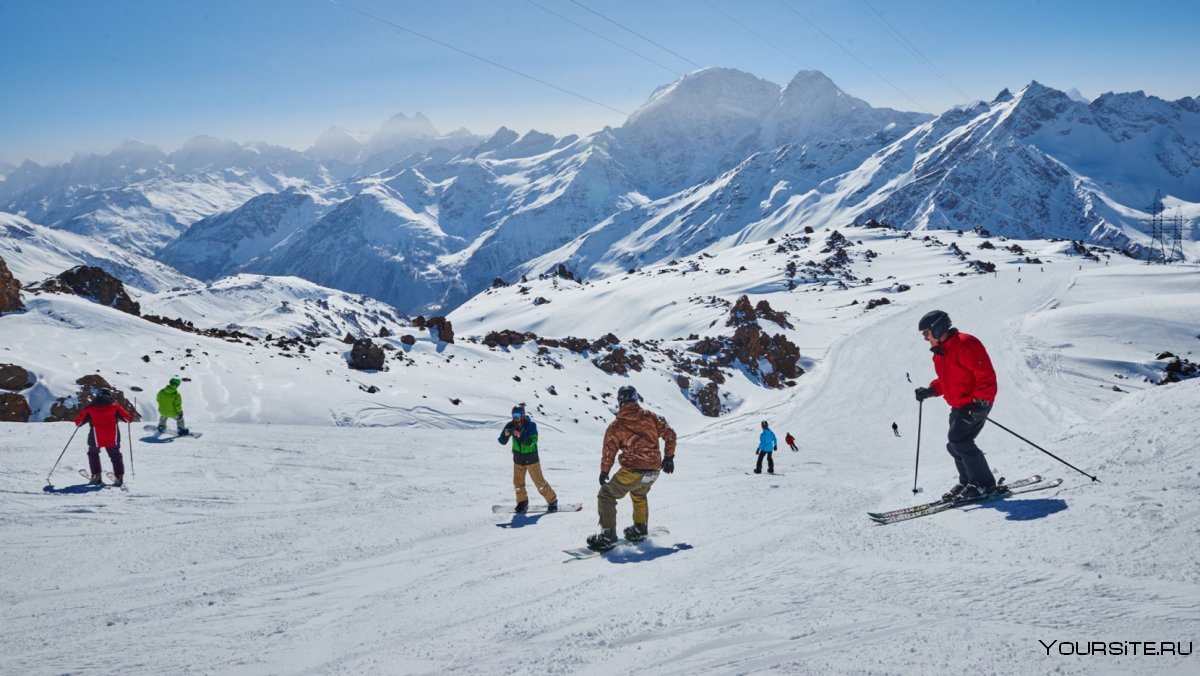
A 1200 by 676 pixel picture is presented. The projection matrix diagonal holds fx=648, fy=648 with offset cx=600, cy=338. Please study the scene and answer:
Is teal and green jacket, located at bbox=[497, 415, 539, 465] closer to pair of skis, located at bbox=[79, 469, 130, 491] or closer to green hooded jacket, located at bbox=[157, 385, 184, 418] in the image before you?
pair of skis, located at bbox=[79, 469, 130, 491]

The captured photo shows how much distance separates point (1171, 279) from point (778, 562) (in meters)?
72.9

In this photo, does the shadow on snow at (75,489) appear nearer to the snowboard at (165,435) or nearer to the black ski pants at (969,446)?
the snowboard at (165,435)

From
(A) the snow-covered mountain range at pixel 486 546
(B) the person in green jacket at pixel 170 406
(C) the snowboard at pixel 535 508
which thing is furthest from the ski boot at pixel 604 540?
(B) the person in green jacket at pixel 170 406

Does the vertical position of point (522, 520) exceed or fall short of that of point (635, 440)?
it falls short

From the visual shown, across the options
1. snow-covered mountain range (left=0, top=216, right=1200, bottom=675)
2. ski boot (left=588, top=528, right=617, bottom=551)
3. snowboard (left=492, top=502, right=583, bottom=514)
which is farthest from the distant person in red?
ski boot (left=588, top=528, right=617, bottom=551)

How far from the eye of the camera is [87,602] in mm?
6527

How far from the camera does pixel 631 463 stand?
8148 millimetres

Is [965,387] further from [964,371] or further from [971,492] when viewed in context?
[971,492]

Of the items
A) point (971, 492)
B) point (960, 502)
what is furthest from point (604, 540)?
point (971, 492)

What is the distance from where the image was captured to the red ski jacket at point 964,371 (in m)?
7.77

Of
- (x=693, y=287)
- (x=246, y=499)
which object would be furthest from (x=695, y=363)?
(x=693, y=287)

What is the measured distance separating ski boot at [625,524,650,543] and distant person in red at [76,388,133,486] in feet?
30.3

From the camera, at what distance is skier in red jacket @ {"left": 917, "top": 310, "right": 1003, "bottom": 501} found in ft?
25.5

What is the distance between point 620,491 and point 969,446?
14.4 ft
